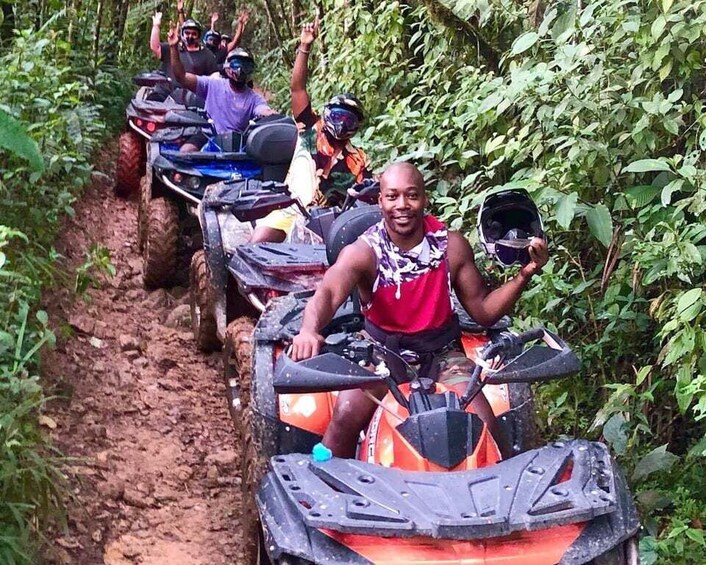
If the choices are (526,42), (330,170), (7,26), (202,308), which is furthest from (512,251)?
(7,26)

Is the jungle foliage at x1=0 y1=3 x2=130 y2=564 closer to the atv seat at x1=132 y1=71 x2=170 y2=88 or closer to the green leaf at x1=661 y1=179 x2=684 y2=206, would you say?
the atv seat at x1=132 y1=71 x2=170 y2=88

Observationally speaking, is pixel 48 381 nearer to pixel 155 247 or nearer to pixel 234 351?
pixel 234 351

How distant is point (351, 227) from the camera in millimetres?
4133

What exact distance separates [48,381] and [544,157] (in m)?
3.21

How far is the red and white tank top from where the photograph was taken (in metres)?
3.60

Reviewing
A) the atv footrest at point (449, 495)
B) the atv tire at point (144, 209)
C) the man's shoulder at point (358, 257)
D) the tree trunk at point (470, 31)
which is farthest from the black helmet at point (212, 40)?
the atv footrest at point (449, 495)

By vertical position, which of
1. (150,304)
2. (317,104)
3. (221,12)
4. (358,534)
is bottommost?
(358,534)

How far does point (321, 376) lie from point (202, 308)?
3.24m

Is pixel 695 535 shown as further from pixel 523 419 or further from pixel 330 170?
pixel 330 170

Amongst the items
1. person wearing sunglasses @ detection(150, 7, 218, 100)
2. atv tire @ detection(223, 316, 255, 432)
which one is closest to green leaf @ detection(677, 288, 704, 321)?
atv tire @ detection(223, 316, 255, 432)

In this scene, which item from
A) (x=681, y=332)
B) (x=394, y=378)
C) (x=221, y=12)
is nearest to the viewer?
(x=394, y=378)

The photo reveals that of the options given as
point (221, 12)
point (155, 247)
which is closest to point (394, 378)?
point (155, 247)

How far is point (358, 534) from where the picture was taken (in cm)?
243

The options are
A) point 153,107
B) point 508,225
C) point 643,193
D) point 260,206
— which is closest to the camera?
point 508,225
